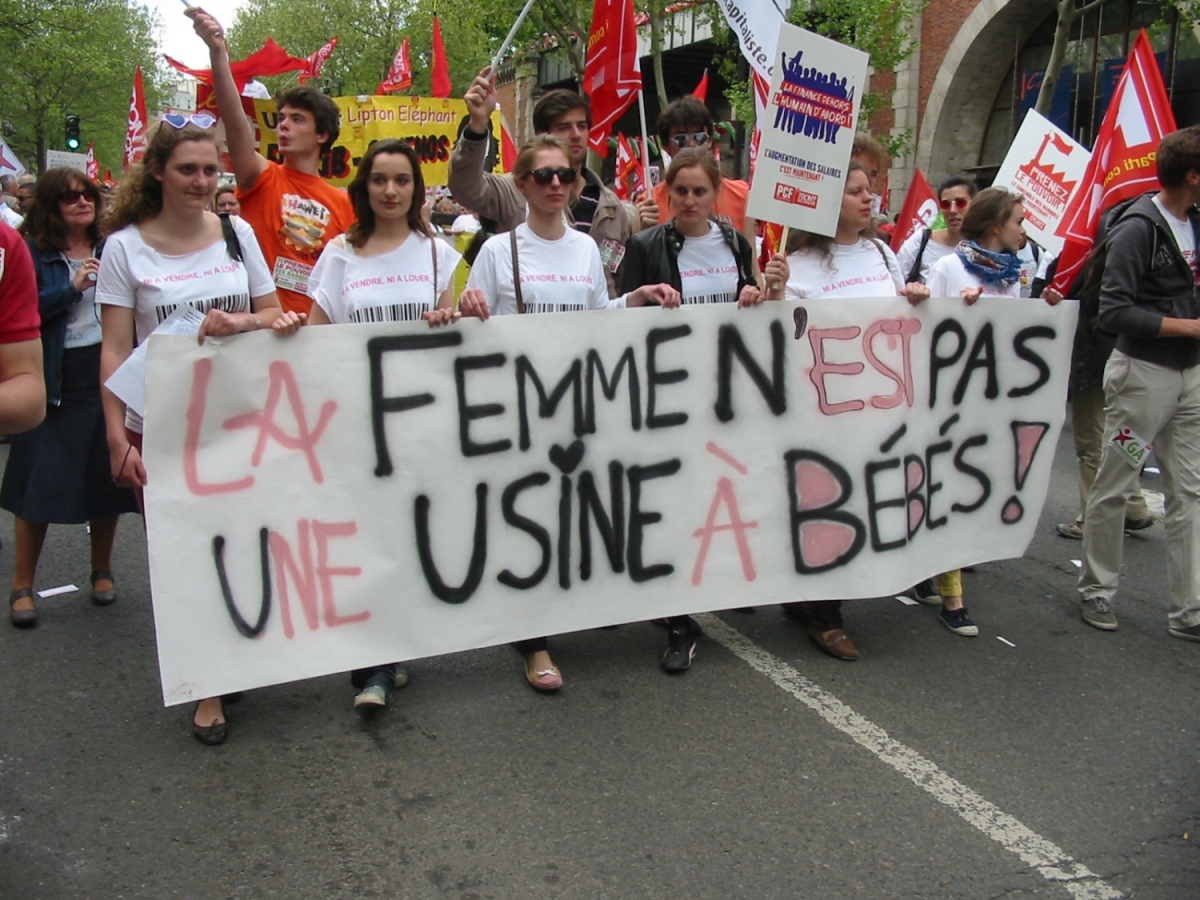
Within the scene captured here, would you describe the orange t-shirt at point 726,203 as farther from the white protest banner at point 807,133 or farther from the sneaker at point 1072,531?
the sneaker at point 1072,531

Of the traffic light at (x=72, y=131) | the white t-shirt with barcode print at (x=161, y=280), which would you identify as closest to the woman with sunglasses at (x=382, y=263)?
the white t-shirt with barcode print at (x=161, y=280)

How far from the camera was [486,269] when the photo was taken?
3910 mm

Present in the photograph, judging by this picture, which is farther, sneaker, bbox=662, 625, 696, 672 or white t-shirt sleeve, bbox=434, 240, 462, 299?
sneaker, bbox=662, 625, 696, 672

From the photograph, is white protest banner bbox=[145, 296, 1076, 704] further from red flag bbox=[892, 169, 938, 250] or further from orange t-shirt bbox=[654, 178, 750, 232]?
red flag bbox=[892, 169, 938, 250]

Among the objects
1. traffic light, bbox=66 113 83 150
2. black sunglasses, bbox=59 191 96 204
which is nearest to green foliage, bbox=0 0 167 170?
traffic light, bbox=66 113 83 150

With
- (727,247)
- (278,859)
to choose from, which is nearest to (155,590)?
(278,859)

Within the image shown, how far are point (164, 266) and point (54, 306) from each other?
4.73 feet

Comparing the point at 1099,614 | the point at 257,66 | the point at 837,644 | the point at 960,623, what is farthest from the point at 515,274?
the point at 257,66

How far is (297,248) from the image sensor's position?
15.1 ft

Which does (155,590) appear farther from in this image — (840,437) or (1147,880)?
(1147,880)

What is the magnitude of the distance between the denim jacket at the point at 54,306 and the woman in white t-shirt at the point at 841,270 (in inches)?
118

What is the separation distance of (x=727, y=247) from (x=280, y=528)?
1.95 m

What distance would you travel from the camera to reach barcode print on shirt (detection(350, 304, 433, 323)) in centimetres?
370

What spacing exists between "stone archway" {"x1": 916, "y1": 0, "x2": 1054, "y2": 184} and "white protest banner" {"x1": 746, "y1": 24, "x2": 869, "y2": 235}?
17.9 metres
